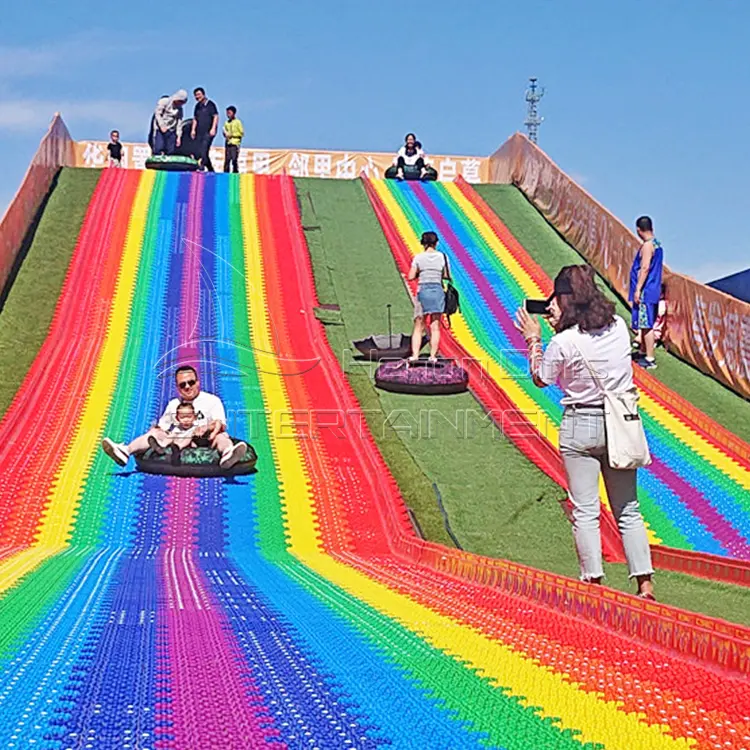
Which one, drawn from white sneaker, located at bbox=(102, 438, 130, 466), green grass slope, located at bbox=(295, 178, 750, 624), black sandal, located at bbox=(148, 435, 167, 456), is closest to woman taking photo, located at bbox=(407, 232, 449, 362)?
green grass slope, located at bbox=(295, 178, 750, 624)

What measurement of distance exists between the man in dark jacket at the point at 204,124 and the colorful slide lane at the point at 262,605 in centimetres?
712

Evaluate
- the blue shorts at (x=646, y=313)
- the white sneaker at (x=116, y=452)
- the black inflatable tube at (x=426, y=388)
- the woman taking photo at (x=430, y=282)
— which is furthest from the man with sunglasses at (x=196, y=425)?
the blue shorts at (x=646, y=313)

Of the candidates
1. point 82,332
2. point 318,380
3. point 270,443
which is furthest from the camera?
point 82,332

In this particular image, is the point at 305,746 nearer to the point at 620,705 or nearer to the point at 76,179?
the point at 620,705

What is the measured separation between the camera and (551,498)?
7340mm

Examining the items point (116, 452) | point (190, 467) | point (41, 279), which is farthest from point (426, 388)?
point (41, 279)

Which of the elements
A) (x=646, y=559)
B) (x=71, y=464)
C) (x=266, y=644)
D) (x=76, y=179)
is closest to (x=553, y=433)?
(x=71, y=464)

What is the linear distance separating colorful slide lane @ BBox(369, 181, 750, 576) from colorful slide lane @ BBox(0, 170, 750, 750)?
1573mm

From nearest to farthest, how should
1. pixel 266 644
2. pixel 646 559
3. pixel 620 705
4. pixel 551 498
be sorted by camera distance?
pixel 620 705, pixel 266 644, pixel 646 559, pixel 551 498

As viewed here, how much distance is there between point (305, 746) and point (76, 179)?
15.1m

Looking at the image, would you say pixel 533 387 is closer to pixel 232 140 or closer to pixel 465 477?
pixel 465 477

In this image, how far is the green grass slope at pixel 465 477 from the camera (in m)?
5.76

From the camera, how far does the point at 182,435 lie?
7488 millimetres

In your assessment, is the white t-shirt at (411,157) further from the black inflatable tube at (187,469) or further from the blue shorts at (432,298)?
the black inflatable tube at (187,469)
